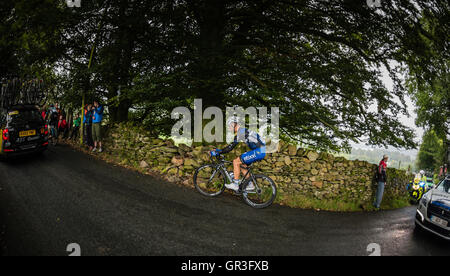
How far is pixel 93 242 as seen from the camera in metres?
3.08

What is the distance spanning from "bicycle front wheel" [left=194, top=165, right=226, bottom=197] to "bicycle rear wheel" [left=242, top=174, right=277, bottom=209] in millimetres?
877

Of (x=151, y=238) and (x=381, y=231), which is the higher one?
(x=151, y=238)

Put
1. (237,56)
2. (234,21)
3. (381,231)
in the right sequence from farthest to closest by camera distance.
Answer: (234,21), (237,56), (381,231)

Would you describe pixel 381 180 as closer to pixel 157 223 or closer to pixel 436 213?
pixel 436 213

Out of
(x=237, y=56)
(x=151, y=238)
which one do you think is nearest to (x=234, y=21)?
(x=237, y=56)

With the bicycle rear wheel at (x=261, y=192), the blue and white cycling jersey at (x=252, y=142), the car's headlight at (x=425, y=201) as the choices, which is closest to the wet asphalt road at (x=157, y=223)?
the bicycle rear wheel at (x=261, y=192)

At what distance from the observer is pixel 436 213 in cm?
496

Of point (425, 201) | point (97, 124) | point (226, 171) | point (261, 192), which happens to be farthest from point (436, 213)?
point (97, 124)

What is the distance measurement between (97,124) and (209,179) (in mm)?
5549

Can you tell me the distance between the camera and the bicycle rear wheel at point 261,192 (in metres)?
5.20

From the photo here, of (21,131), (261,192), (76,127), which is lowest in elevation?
(261,192)
